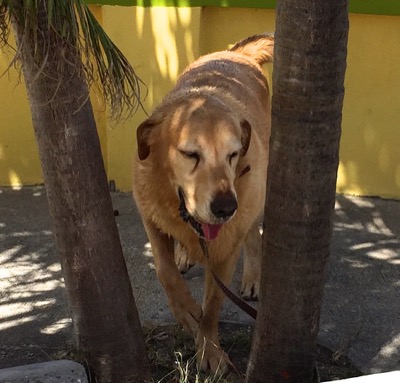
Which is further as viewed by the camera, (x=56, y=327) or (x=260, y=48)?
(x=260, y=48)

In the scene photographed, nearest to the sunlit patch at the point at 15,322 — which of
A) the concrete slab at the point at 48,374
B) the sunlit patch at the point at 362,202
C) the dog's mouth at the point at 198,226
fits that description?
the concrete slab at the point at 48,374

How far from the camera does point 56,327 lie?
4.88 meters

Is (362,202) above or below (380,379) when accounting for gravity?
below

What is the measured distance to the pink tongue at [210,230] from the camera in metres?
4.25

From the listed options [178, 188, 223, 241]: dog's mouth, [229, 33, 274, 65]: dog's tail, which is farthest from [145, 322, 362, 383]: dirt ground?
[229, 33, 274, 65]: dog's tail

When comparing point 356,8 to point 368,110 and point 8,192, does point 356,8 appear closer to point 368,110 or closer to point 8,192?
point 368,110

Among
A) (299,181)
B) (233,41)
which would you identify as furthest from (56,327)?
(233,41)

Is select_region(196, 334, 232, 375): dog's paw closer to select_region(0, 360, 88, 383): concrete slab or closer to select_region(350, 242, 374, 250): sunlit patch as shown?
select_region(0, 360, 88, 383): concrete slab

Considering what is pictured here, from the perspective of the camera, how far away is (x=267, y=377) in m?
3.88

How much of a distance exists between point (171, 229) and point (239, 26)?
103 inches

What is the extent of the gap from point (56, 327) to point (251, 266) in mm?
1419

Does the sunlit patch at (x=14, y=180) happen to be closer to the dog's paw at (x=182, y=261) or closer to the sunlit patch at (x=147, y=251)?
the sunlit patch at (x=147, y=251)

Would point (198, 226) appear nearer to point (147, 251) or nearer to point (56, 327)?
point (56, 327)

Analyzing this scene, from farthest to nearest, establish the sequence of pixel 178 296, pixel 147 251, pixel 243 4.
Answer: pixel 243 4
pixel 147 251
pixel 178 296
